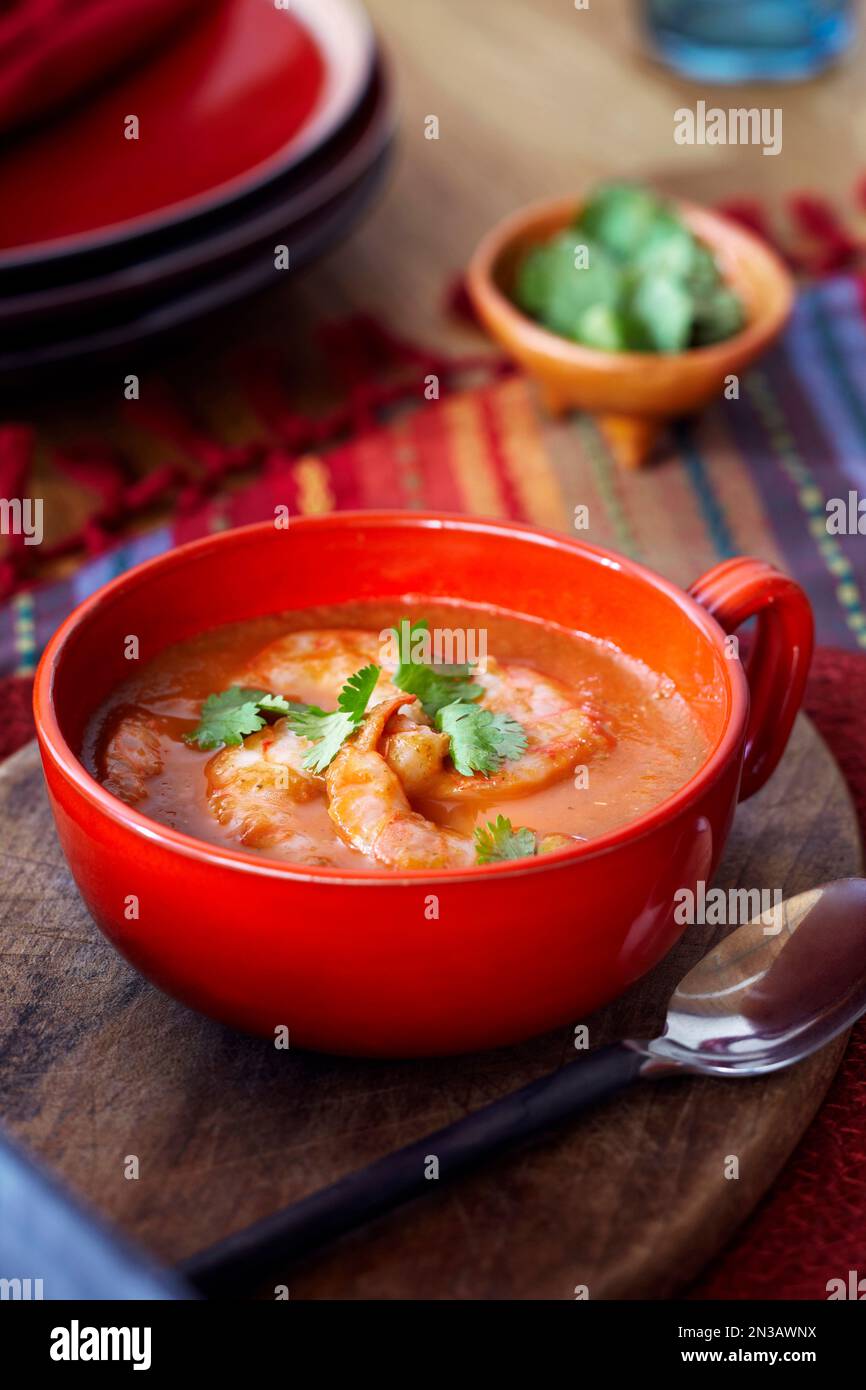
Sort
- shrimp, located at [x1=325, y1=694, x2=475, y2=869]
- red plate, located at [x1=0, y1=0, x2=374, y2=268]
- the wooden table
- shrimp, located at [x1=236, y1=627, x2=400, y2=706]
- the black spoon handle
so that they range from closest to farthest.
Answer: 1. the black spoon handle
2. shrimp, located at [x1=325, y1=694, x2=475, y2=869]
3. shrimp, located at [x1=236, y1=627, x2=400, y2=706]
4. red plate, located at [x1=0, y1=0, x2=374, y2=268]
5. the wooden table

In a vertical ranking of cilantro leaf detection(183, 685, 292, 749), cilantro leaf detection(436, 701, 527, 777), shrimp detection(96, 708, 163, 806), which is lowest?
shrimp detection(96, 708, 163, 806)

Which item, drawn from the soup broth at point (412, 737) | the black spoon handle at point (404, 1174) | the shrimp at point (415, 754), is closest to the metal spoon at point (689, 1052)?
the black spoon handle at point (404, 1174)

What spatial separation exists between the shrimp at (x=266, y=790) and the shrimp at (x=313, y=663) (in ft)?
0.23

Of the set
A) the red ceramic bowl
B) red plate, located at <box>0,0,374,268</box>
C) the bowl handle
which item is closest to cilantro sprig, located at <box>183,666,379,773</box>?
the red ceramic bowl

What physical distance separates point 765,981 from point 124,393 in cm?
161

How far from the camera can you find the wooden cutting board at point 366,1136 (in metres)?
1.00

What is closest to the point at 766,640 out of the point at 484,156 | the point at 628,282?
the point at 628,282

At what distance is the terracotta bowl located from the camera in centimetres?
220

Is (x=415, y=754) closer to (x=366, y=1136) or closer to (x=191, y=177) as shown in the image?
(x=366, y=1136)

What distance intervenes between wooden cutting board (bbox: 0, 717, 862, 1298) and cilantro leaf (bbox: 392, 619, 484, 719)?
0.88 ft

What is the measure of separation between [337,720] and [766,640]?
38 cm

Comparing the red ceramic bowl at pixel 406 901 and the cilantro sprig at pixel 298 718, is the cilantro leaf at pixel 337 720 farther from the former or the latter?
the red ceramic bowl at pixel 406 901

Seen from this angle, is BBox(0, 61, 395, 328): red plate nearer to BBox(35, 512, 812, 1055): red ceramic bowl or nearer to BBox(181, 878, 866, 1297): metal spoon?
BBox(35, 512, 812, 1055): red ceramic bowl

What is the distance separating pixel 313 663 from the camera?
136 cm
